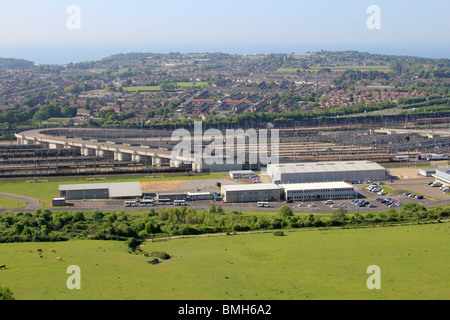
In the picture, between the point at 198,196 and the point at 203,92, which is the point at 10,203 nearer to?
the point at 198,196

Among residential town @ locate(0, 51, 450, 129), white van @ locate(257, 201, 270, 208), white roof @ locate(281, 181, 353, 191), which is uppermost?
residential town @ locate(0, 51, 450, 129)

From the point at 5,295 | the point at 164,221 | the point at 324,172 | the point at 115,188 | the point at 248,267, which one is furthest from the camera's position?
the point at 324,172

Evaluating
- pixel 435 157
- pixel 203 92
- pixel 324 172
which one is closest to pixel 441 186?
pixel 324 172

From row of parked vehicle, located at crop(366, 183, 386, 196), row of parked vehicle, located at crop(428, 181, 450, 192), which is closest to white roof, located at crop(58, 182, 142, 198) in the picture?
row of parked vehicle, located at crop(366, 183, 386, 196)

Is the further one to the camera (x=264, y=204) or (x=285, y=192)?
(x=285, y=192)

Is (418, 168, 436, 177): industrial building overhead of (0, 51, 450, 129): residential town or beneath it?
beneath

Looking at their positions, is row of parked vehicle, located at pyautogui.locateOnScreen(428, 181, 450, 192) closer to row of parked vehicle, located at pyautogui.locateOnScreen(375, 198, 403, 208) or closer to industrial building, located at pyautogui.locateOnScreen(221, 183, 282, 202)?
row of parked vehicle, located at pyautogui.locateOnScreen(375, 198, 403, 208)

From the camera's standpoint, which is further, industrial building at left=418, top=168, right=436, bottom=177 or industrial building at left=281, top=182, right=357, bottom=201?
industrial building at left=418, top=168, right=436, bottom=177
